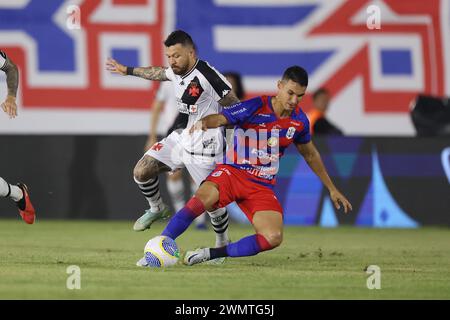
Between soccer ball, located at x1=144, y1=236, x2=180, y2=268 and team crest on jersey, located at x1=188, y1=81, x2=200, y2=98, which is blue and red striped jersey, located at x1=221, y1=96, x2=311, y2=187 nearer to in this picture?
team crest on jersey, located at x1=188, y1=81, x2=200, y2=98

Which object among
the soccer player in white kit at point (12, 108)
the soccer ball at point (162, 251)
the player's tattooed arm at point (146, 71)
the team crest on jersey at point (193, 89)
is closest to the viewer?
the soccer ball at point (162, 251)

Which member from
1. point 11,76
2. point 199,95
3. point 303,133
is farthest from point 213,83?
point 11,76

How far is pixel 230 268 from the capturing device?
9.18 meters

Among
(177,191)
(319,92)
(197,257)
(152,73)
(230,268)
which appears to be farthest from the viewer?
(319,92)

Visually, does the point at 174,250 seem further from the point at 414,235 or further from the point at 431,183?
the point at 431,183

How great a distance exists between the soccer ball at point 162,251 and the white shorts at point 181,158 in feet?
5.02

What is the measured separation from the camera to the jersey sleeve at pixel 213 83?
9.80m

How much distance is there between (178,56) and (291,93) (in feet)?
3.91

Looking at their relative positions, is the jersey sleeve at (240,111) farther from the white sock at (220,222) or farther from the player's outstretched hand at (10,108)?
the player's outstretched hand at (10,108)

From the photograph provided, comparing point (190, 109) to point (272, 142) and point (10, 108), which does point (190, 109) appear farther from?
point (10, 108)

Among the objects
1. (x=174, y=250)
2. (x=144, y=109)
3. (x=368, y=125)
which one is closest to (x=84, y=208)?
(x=144, y=109)

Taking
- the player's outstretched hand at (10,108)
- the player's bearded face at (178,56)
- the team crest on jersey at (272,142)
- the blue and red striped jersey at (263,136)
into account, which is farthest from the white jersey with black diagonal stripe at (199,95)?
the player's outstretched hand at (10,108)
